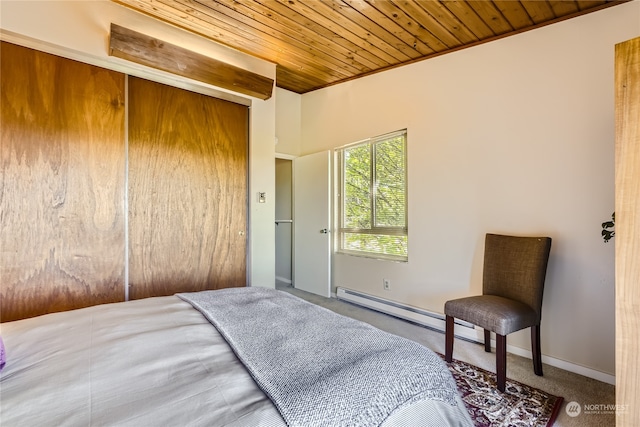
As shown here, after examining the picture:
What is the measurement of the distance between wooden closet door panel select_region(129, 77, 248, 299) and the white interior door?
47.2 inches

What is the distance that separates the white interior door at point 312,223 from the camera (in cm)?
402

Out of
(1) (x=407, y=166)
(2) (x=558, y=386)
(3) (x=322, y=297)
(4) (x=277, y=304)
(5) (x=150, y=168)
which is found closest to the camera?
(4) (x=277, y=304)

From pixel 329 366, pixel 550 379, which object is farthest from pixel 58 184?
pixel 550 379

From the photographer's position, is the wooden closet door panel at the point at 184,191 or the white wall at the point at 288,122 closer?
the wooden closet door panel at the point at 184,191

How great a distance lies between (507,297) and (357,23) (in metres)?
2.41

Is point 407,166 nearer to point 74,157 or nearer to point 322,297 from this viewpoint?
point 322,297

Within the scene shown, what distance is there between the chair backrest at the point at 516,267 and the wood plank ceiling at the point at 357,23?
5.41ft

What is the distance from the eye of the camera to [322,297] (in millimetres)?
4012

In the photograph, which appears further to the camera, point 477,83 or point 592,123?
point 477,83

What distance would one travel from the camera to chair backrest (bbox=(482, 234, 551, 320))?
83.3 inches

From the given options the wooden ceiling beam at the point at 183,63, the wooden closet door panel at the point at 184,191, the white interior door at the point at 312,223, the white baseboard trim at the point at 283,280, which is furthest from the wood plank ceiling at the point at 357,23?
the white baseboard trim at the point at 283,280

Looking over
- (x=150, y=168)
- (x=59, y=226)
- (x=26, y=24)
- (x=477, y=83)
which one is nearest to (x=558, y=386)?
(x=477, y=83)

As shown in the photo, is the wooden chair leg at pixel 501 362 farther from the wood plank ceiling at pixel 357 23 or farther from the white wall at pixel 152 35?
the wood plank ceiling at pixel 357 23

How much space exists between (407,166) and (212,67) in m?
2.07
